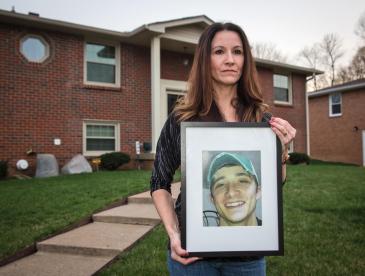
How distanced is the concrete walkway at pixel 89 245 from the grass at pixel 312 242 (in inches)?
8.1

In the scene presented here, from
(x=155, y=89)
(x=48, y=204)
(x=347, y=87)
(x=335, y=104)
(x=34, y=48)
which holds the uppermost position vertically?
(x=347, y=87)

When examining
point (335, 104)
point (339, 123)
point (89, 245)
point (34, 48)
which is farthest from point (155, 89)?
point (335, 104)

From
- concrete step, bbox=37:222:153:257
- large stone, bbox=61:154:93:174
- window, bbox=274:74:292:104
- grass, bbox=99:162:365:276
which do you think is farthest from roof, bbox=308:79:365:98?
concrete step, bbox=37:222:153:257

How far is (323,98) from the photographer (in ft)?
77.5

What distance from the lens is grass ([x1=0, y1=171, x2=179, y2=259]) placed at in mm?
4578

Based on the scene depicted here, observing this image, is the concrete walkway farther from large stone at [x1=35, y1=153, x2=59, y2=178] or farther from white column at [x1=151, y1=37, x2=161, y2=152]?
white column at [x1=151, y1=37, x2=161, y2=152]

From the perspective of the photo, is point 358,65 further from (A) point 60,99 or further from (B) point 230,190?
(B) point 230,190

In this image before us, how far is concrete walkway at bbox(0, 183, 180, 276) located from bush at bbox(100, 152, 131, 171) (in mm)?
5755

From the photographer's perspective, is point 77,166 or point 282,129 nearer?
A: point 282,129

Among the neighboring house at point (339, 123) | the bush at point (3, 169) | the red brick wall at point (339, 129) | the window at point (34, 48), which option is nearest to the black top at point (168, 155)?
the bush at point (3, 169)

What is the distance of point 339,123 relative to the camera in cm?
2227

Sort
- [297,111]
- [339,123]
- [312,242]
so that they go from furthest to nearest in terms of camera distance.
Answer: [339,123]
[297,111]
[312,242]

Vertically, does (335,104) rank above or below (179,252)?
above

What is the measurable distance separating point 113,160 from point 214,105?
1010 centimetres
